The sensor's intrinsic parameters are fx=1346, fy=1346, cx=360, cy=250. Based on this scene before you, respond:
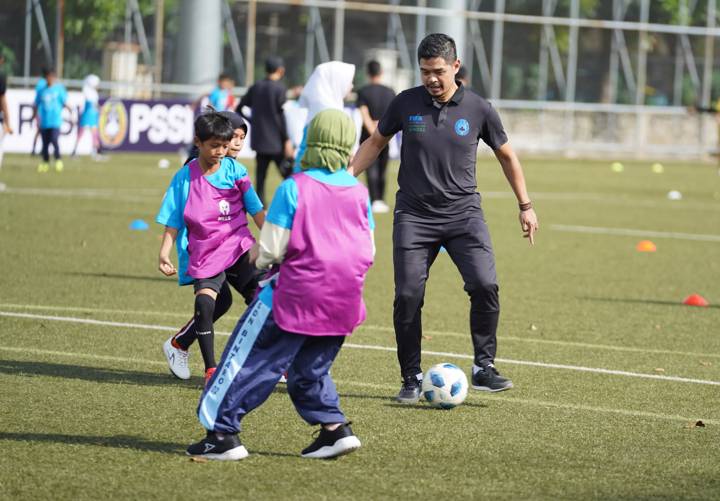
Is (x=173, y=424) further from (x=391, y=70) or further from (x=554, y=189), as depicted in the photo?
(x=391, y=70)

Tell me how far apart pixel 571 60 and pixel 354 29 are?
8.66 meters

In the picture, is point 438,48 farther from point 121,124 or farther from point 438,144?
point 121,124

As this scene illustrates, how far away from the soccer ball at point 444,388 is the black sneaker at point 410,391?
13 cm

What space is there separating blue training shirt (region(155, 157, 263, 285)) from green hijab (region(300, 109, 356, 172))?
5.83 ft

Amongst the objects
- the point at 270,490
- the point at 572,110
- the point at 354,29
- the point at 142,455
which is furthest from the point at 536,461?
the point at 572,110

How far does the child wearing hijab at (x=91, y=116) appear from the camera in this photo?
→ 2989 centimetres

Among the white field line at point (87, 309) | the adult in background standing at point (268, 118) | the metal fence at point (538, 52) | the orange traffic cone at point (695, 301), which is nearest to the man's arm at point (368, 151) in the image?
the white field line at point (87, 309)

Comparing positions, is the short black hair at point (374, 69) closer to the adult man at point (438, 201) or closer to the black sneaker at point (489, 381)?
the adult man at point (438, 201)

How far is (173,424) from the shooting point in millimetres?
6699

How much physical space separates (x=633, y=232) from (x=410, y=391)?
40.8 feet

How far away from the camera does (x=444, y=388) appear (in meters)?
7.33

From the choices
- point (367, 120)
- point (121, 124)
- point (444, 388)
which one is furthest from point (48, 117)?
point (444, 388)

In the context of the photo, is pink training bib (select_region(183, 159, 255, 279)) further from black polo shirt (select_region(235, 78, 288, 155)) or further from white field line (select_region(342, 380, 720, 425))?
black polo shirt (select_region(235, 78, 288, 155))

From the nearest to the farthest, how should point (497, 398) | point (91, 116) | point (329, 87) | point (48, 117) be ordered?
point (497, 398) → point (329, 87) → point (48, 117) → point (91, 116)
